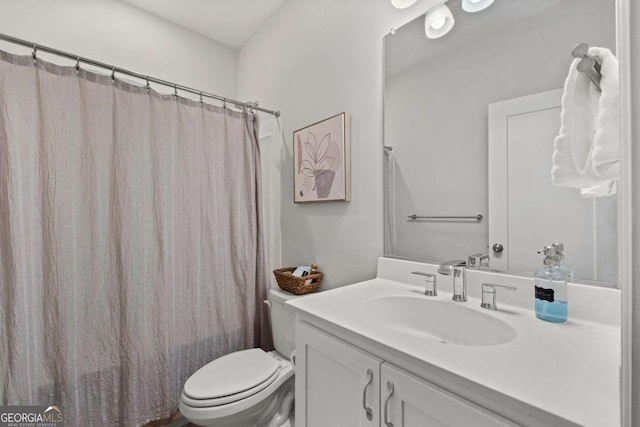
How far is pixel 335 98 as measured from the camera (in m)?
1.54

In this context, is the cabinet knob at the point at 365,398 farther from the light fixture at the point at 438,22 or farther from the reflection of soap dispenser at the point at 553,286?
the light fixture at the point at 438,22

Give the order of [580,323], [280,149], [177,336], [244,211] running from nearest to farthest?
[580,323]
[177,336]
[244,211]
[280,149]

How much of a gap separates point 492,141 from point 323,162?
33.2 inches

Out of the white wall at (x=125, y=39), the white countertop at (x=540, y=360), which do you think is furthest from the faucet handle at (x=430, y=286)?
the white wall at (x=125, y=39)

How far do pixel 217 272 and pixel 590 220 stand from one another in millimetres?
1625

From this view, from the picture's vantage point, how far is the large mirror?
83 centimetres

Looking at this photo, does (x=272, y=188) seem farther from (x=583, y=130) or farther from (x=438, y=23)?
(x=583, y=130)

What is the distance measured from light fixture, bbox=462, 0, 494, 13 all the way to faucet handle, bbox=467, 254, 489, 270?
0.91 meters

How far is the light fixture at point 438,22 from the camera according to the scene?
1118mm

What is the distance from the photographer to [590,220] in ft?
2.67

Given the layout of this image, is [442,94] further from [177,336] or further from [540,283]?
[177,336]

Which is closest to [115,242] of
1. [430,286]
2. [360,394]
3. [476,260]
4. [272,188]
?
[272,188]

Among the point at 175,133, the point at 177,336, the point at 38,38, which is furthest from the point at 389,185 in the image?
the point at 38,38

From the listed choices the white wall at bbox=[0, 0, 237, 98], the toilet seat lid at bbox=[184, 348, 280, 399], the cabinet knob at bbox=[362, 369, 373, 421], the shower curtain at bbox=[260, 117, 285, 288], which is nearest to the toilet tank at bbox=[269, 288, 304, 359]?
the toilet seat lid at bbox=[184, 348, 280, 399]
